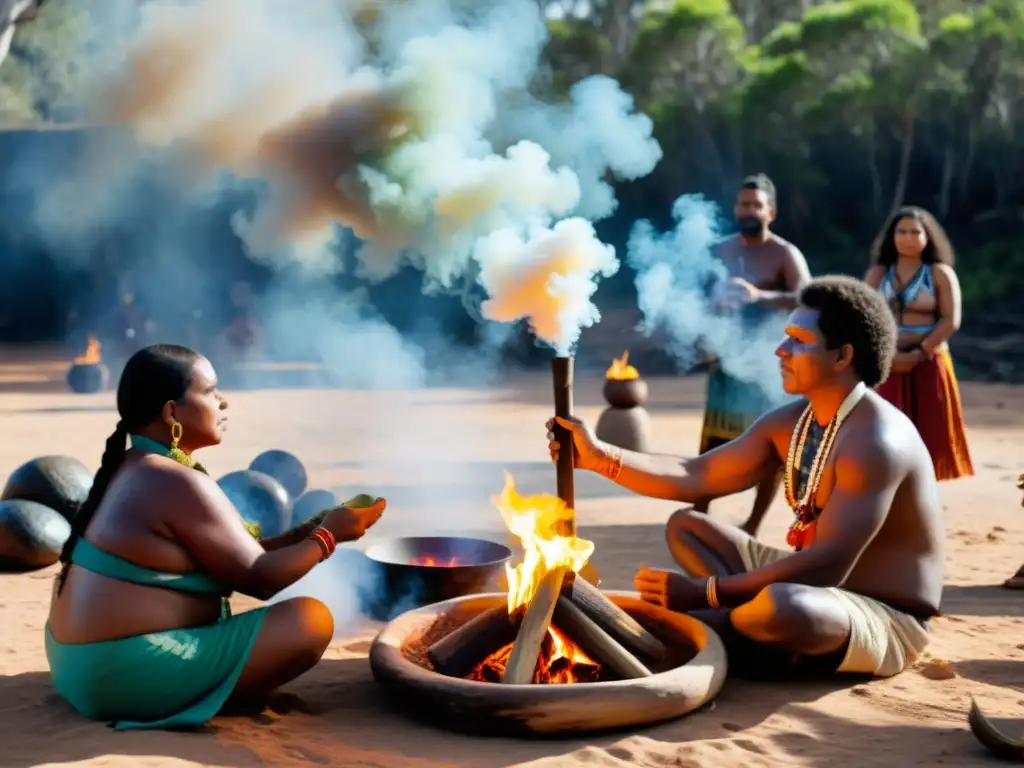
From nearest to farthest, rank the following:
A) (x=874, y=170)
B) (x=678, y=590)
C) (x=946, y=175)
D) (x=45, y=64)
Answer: (x=678, y=590) < (x=946, y=175) < (x=874, y=170) < (x=45, y=64)

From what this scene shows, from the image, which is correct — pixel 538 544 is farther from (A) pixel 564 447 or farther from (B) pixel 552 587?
(A) pixel 564 447

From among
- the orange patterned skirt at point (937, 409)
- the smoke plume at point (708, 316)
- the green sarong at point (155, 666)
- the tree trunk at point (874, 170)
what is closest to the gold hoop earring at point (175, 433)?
the green sarong at point (155, 666)

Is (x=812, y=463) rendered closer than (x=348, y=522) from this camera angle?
No

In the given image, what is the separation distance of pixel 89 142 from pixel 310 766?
65.8 ft

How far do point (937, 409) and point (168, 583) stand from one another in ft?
16.7

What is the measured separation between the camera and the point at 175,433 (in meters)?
3.83

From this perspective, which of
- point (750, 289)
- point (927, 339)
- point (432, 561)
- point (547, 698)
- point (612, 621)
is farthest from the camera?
point (750, 289)

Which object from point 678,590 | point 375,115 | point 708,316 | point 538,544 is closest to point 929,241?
point 708,316

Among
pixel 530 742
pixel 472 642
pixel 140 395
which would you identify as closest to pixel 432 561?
pixel 472 642

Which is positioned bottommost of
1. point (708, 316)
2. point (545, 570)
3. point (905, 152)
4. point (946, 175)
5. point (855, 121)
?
point (545, 570)

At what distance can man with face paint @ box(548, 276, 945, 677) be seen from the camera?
416 cm

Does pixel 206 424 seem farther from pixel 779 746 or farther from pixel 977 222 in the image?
pixel 977 222

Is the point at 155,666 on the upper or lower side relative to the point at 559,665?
upper

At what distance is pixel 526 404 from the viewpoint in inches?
616
